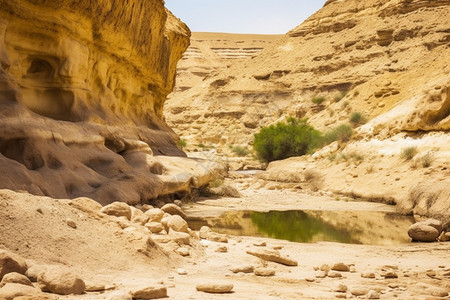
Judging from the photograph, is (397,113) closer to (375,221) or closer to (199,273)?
(375,221)

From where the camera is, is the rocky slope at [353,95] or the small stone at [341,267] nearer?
the small stone at [341,267]

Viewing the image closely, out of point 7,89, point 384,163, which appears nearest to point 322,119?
point 384,163

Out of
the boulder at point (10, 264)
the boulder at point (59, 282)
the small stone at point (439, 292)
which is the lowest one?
the small stone at point (439, 292)

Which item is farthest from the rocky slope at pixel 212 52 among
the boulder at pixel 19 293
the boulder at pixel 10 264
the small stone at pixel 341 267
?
the boulder at pixel 19 293

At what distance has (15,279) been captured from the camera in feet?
11.4

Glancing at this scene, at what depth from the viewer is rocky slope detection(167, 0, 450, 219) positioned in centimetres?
1636

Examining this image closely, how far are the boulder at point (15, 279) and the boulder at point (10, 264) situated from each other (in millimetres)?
89

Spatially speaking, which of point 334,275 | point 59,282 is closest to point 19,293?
point 59,282

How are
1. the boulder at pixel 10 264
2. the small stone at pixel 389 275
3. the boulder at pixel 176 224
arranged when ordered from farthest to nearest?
the boulder at pixel 176 224 → the small stone at pixel 389 275 → the boulder at pixel 10 264

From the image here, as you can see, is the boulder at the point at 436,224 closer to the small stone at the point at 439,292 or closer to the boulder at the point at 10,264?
the small stone at the point at 439,292

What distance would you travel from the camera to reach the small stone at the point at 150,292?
12.2 ft

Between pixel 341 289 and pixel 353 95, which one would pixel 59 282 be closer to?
pixel 341 289

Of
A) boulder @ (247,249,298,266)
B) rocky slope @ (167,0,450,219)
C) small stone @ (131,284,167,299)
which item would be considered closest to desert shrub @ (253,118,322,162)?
rocky slope @ (167,0,450,219)

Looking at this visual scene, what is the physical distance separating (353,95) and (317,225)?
22.9 m
